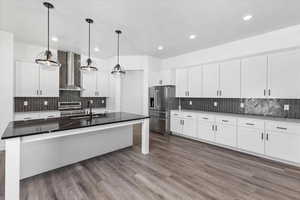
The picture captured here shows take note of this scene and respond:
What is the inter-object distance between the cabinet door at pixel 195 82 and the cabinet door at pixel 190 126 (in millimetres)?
846

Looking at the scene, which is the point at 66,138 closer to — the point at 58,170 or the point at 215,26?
the point at 58,170

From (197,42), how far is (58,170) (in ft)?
14.5

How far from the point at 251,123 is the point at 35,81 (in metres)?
5.99

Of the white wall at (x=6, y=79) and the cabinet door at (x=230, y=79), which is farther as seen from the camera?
the cabinet door at (x=230, y=79)

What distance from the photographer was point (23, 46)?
3.98 metres

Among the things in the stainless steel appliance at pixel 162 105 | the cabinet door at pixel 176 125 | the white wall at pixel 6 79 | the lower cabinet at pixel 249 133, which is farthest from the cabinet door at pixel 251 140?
the white wall at pixel 6 79

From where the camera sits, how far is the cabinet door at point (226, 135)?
3.41 metres

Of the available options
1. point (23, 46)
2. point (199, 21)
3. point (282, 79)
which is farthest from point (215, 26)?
point (23, 46)

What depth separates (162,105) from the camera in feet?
16.0

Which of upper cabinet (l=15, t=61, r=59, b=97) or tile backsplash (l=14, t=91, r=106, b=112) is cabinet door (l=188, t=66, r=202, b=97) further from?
upper cabinet (l=15, t=61, r=59, b=97)

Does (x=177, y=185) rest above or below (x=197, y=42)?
below

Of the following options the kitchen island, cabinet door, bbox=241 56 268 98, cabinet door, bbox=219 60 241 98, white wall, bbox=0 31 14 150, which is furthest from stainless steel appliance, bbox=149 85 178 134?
white wall, bbox=0 31 14 150

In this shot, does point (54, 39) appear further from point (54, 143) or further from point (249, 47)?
point (249, 47)

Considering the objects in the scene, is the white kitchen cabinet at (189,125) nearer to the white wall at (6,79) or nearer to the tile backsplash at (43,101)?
the tile backsplash at (43,101)
